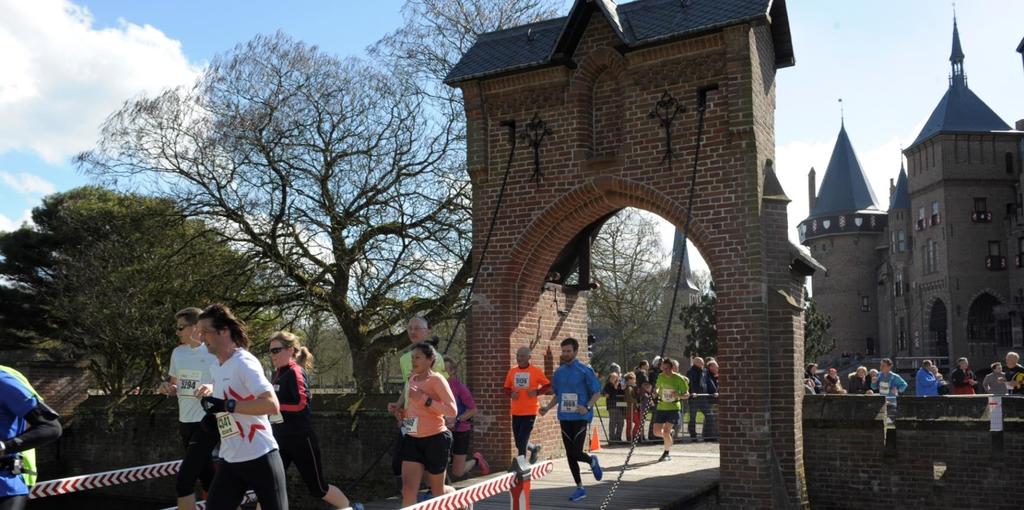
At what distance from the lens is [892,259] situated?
6731 centimetres

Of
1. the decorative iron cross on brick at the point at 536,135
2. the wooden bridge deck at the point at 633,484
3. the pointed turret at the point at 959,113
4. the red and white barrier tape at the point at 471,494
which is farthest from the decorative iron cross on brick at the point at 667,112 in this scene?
the pointed turret at the point at 959,113

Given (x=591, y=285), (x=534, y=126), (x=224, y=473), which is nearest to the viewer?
(x=224, y=473)

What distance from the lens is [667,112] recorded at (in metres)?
11.6

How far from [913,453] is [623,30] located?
6521 mm

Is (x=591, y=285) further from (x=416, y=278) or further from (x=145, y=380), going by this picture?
(x=145, y=380)

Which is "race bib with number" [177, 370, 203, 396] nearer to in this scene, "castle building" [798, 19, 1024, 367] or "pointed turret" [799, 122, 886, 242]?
"castle building" [798, 19, 1024, 367]

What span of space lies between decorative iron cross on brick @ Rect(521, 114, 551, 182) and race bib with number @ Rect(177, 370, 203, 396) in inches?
235

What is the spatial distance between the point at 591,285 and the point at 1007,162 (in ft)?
170

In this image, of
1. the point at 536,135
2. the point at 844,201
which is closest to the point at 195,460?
the point at 536,135

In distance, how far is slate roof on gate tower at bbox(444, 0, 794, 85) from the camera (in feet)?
36.3

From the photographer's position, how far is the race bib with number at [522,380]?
1031cm

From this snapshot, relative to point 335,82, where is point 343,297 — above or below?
below

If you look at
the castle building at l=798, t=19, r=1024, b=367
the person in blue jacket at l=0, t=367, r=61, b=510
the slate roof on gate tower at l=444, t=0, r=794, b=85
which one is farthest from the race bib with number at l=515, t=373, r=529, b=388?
the castle building at l=798, t=19, r=1024, b=367

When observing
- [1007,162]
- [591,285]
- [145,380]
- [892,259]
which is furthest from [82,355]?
[892,259]
